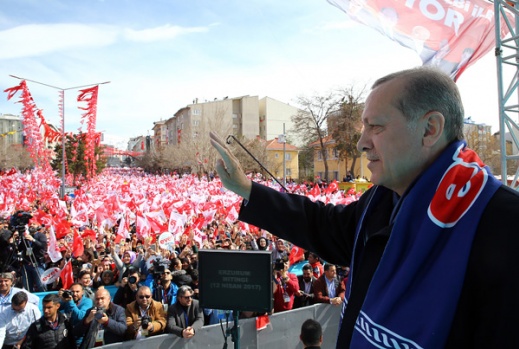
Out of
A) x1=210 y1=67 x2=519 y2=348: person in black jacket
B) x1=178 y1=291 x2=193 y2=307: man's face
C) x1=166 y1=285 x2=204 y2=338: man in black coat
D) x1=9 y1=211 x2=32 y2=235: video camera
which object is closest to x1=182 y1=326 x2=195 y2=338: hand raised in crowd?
x1=166 y1=285 x2=204 y2=338: man in black coat

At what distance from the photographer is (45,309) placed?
4809 mm

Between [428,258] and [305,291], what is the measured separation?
6.24 metres

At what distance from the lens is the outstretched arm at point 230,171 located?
5.30 ft

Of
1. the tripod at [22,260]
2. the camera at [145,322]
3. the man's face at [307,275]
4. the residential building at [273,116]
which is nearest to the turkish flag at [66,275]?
the tripod at [22,260]

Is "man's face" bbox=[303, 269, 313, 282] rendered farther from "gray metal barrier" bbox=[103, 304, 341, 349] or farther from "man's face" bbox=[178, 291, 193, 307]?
"man's face" bbox=[178, 291, 193, 307]

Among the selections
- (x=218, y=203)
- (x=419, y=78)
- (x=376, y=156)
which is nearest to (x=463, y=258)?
(x=376, y=156)

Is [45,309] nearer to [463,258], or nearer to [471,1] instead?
[463,258]

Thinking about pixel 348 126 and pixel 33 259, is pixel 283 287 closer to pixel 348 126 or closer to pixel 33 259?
pixel 33 259

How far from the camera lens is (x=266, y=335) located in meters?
5.54

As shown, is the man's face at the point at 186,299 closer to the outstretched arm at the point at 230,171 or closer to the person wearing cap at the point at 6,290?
the person wearing cap at the point at 6,290

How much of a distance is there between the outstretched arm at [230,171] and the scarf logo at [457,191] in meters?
0.84

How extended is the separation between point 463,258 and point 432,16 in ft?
17.8

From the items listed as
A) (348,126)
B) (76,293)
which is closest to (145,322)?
(76,293)

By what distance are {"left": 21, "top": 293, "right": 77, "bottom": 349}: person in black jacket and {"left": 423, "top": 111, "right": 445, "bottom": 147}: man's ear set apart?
504 cm
